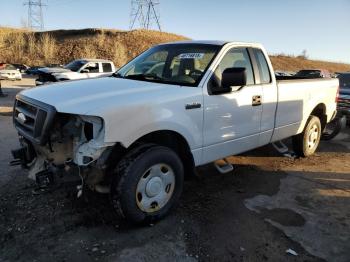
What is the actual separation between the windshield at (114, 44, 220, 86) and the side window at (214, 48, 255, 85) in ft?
0.53

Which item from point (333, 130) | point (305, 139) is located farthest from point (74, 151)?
point (333, 130)

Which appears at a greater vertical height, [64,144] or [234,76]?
[234,76]

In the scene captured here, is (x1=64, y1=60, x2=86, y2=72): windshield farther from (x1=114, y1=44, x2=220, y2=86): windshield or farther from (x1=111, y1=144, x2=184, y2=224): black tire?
(x1=111, y1=144, x2=184, y2=224): black tire

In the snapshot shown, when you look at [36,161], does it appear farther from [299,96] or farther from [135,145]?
[299,96]

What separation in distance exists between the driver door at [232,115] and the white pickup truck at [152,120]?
1 centimetres

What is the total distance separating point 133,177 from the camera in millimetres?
3758

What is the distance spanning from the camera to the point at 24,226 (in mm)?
4020

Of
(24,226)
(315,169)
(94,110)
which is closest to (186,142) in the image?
(94,110)

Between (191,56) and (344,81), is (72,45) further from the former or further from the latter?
(191,56)

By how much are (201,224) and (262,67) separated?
2563mm

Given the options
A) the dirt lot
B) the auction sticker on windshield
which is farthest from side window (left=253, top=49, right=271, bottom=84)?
the dirt lot

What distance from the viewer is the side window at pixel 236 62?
4698 mm

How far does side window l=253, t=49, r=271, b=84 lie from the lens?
545 centimetres

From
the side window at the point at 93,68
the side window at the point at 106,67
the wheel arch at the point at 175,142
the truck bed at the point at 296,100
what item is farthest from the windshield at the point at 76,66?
the wheel arch at the point at 175,142
